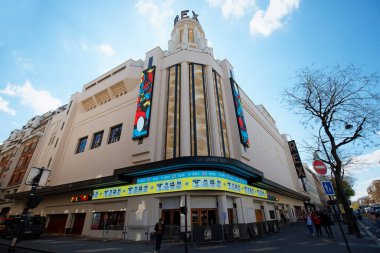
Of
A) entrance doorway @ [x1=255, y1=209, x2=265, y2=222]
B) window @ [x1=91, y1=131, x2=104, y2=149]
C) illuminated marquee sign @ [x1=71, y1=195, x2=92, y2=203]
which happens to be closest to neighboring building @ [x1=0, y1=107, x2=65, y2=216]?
illuminated marquee sign @ [x1=71, y1=195, x2=92, y2=203]

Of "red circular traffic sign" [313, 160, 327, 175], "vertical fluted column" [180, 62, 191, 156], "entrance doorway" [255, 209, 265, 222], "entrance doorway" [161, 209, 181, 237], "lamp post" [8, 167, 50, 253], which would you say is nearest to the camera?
"lamp post" [8, 167, 50, 253]

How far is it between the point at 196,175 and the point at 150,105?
970 cm

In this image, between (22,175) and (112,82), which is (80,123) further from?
(22,175)

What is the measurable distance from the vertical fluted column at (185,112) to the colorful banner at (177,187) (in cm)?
288

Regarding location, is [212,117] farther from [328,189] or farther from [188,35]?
[188,35]

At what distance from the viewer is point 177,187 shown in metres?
14.9

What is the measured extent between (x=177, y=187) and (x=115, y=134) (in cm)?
1338

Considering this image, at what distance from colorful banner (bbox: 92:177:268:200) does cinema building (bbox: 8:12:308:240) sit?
79 mm

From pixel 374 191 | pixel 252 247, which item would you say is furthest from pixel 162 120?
pixel 374 191

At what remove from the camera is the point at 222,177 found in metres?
15.5

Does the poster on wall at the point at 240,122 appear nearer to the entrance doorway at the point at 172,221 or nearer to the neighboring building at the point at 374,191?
the entrance doorway at the point at 172,221

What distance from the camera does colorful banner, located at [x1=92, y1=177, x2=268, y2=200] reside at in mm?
14453

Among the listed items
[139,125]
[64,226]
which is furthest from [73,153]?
[139,125]

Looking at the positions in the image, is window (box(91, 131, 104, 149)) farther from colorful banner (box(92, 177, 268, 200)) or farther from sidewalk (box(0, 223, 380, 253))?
sidewalk (box(0, 223, 380, 253))
